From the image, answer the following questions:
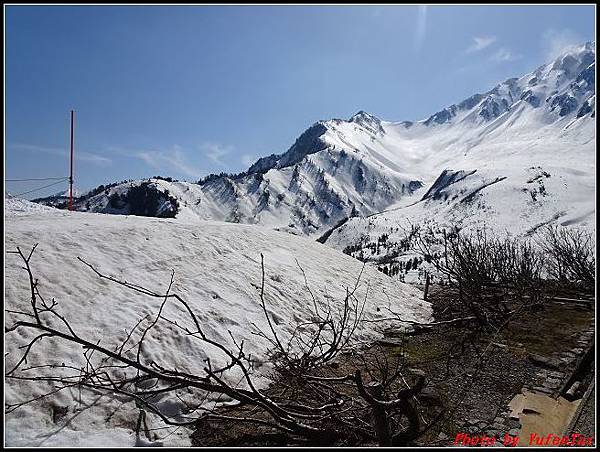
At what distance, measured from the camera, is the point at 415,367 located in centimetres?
898

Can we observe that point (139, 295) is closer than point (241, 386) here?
No

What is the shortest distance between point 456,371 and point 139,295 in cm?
734

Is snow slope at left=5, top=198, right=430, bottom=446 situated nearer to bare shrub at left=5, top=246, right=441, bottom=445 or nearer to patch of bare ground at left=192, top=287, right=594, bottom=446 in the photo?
bare shrub at left=5, top=246, right=441, bottom=445

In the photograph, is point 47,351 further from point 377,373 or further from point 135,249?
point 377,373

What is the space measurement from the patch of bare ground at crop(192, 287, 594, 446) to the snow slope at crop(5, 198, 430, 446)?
915 mm

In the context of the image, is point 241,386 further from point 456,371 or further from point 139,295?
point 456,371

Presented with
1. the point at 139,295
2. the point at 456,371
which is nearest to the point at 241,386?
the point at 139,295

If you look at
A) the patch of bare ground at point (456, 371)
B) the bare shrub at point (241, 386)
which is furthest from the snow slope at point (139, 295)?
the patch of bare ground at point (456, 371)

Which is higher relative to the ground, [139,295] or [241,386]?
[139,295]

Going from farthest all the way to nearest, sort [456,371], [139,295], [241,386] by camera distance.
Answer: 1. [139,295]
2. [456,371]
3. [241,386]

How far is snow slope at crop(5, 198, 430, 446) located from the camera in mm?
5859

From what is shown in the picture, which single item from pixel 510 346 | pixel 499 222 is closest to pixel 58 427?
pixel 510 346

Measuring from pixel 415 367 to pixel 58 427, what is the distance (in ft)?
22.7

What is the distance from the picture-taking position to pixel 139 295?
29.8ft
